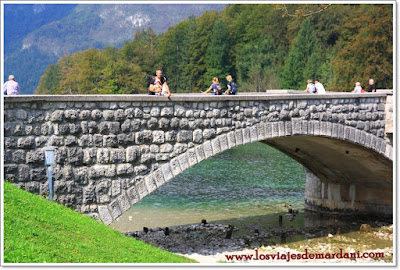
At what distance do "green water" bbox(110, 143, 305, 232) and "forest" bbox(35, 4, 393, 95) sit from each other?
19.1 metres

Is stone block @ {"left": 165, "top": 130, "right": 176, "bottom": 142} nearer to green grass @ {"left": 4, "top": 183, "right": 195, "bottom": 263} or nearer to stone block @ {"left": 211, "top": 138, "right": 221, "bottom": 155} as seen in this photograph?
stone block @ {"left": 211, "top": 138, "right": 221, "bottom": 155}

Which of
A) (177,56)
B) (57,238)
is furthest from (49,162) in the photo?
(177,56)

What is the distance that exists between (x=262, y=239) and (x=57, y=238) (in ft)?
30.3

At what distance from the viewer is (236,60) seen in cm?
6284

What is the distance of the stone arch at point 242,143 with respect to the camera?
12266 millimetres

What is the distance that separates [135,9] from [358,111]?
135 metres

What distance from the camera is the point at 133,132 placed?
12.4 metres

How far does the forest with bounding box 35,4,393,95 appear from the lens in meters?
54.4

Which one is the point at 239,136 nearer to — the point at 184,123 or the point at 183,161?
the point at 184,123

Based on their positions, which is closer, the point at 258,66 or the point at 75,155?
the point at 75,155

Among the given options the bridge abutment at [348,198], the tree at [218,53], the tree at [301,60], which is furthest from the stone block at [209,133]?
the tree at [218,53]

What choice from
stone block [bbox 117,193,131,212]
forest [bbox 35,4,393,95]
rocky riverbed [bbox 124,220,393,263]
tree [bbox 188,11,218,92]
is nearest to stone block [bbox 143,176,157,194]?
stone block [bbox 117,193,131,212]

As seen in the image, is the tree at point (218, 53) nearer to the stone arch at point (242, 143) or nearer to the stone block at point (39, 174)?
the stone arch at point (242, 143)

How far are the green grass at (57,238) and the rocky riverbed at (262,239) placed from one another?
15.1 ft
